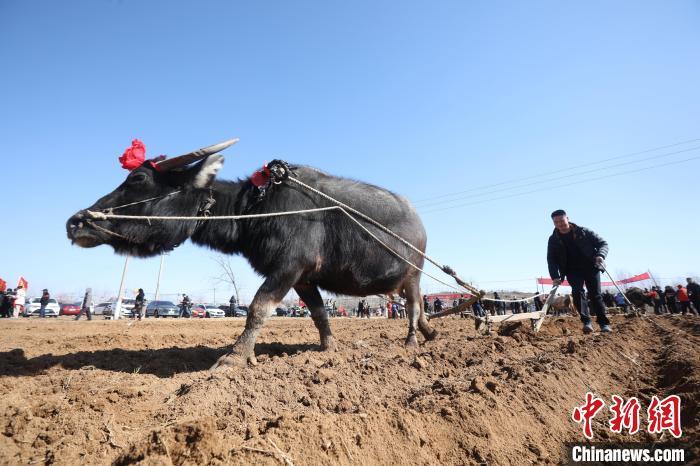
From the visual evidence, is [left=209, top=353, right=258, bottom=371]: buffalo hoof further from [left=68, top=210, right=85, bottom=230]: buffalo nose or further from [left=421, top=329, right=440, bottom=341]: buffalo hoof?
[left=421, top=329, right=440, bottom=341]: buffalo hoof

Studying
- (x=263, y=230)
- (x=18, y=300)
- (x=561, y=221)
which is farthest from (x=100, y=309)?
(x=561, y=221)

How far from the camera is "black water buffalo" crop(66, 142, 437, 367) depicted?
13.3 feet

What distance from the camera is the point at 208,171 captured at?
4.48 meters

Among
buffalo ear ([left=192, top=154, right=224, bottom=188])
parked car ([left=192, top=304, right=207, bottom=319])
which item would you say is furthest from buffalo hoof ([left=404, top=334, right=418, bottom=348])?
parked car ([left=192, top=304, right=207, bottom=319])

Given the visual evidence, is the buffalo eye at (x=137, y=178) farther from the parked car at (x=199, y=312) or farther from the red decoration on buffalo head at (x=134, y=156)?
the parked car at (x=199, y=312)

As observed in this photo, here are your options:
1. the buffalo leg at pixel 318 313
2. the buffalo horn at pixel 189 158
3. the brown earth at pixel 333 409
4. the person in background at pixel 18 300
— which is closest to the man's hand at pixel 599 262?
the brown earth at pixel 333 409

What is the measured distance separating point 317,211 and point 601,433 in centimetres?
339

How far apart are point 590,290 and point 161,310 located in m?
32.0

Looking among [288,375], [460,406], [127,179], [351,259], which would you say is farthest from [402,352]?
[127,179]

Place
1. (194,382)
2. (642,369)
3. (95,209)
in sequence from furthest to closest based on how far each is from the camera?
(95,209) → (642,369) → (194,382)

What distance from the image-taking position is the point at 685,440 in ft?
6.82

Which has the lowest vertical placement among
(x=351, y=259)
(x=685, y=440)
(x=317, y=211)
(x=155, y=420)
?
(x=155, y=420)

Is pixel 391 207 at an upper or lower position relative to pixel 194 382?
upper

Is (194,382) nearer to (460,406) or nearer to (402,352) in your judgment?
(460,406)
